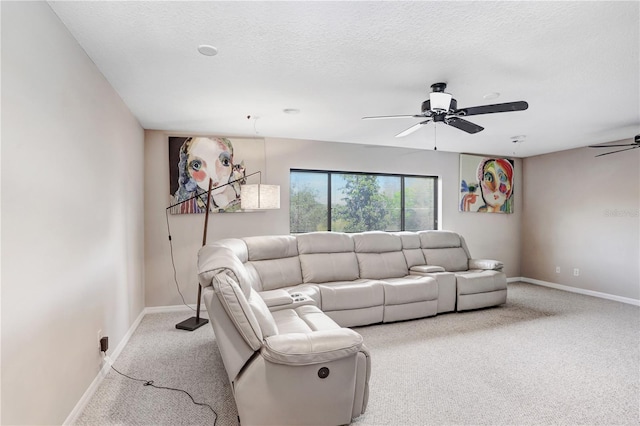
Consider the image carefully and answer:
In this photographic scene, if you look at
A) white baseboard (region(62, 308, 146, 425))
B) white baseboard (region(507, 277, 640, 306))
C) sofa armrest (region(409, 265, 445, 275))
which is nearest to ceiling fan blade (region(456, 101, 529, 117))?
sofa armrest (region(409, 265, 445, 275))

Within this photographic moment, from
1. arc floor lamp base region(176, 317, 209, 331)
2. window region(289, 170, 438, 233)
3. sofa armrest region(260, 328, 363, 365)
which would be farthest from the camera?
window region(289, 170, 438, 233)

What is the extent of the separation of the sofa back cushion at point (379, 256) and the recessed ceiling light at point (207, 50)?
2957 mm

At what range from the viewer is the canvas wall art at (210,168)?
4387 millimetres

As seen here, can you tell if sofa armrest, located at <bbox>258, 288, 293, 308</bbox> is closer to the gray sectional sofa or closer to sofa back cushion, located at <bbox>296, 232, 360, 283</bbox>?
the gray sectional sofa

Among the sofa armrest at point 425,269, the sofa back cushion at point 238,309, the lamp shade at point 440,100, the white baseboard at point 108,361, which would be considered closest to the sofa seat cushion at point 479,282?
the sofa armrest at point 425,269

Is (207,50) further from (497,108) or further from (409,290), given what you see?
(409,290)

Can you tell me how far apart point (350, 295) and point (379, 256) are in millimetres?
979

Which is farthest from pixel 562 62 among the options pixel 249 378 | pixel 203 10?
pixel 249 378

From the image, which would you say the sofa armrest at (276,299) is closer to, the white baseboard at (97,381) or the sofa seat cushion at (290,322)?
the sofa seat cushion at (290,322)

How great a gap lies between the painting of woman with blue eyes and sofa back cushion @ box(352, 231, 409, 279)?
186 cm

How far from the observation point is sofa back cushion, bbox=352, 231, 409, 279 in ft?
14.2

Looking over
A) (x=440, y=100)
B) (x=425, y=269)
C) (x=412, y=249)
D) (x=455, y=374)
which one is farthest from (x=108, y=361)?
(x=412, y=249)

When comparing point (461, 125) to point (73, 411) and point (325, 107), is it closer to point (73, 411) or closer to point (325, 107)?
point (325, 107)

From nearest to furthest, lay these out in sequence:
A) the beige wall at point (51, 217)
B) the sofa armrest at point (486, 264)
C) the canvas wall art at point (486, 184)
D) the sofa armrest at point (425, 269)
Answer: the beige wall at point (51, 217) → the sofa armrest at point (425, 269) → the sofa armrest at point (486, 264) → the canvas wall art at point (486, 184)
